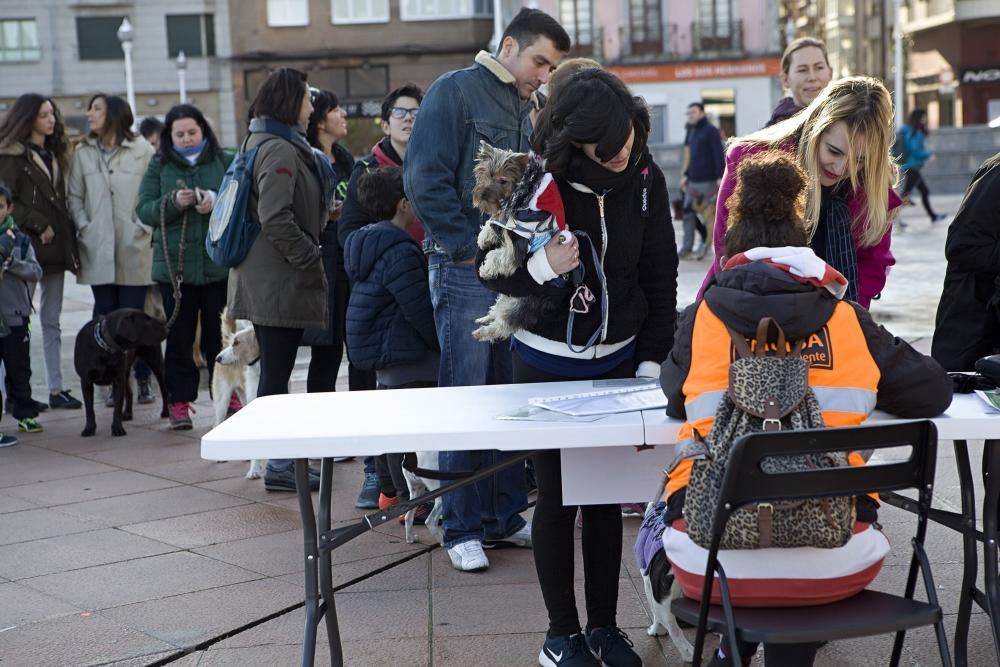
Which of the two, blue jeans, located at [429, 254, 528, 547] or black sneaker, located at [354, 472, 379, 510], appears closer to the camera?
blue jeans, located at [429, 254, 528, 547]

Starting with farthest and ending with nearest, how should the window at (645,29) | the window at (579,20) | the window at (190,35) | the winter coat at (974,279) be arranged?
the window at (190,35)
the window at (645,29)
the window at (579,20)
the winter coat at (974,279)

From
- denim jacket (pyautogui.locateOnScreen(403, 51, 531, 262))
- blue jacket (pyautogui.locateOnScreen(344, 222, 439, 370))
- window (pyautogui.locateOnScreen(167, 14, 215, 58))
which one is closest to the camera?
denim jacket (pyautogui.locateOnScreen(403, 51, 531, 262))

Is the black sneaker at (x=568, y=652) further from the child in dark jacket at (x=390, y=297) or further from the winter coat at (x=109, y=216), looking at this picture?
the winter coat at (x=109, y=216)

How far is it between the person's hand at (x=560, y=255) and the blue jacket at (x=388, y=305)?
66.4 inches

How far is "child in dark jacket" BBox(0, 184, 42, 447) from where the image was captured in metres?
7.48

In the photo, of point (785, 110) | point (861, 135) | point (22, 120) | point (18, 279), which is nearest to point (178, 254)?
point (18, 279)

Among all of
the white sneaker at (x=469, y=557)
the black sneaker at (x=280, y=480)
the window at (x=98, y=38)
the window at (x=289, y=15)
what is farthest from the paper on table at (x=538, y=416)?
the window at (x=98, y=38)

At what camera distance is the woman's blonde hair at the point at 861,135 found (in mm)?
4086

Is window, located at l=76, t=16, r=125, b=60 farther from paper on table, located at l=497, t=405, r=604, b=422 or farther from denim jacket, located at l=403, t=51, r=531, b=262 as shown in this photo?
paper on table, located at l=497, t=405, r=604, b=422

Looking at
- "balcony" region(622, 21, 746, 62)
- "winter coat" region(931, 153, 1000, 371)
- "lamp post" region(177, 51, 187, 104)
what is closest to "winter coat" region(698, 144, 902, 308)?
"winter coat" region(931, 153, 1000, 371)

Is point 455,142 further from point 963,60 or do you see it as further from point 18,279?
point 963,60

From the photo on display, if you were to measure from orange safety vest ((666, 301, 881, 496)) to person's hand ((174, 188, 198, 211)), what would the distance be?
5291mm

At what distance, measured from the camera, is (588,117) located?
3455 millimetres

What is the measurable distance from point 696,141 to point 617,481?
44.9ft
